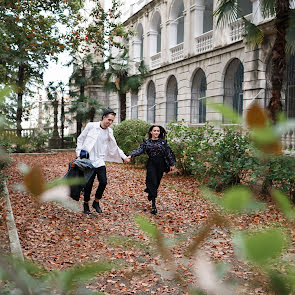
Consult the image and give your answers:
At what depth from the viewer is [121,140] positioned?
15.7 meters

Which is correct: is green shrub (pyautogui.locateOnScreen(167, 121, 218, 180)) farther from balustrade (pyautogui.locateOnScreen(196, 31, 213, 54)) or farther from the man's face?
balustrade (pyautogui.locateOnScreen(196, 31, 213, 54))

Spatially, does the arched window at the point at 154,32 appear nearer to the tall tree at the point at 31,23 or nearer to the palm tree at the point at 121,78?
the palm tree at the point at 121,78

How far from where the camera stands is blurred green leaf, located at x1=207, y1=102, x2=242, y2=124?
1.88ft

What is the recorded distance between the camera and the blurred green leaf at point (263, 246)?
0.47 metres

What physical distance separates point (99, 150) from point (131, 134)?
8.53 metres

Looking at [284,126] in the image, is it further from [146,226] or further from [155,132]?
[155,132]

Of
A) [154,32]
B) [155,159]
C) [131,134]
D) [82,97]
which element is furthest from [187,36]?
[155,159]

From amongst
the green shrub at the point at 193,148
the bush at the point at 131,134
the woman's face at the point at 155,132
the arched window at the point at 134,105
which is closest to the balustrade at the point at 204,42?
the bush at the point at 131,134

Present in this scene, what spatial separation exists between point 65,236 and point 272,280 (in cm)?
560

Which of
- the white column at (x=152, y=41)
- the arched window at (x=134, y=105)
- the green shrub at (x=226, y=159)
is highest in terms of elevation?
the white column at (x=152, y=41)

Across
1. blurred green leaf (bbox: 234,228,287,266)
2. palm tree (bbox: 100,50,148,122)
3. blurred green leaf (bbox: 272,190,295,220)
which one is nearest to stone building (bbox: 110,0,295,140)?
palm tree (bbox: 100,50,148,122)

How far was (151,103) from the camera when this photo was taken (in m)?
26.2

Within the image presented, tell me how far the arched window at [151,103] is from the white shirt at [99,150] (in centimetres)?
1913

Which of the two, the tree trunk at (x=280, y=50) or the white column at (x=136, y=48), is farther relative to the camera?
the white column at (x=136, y=48)
